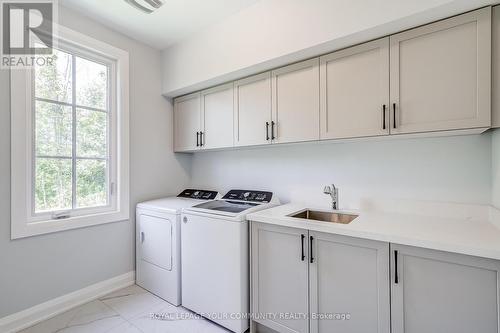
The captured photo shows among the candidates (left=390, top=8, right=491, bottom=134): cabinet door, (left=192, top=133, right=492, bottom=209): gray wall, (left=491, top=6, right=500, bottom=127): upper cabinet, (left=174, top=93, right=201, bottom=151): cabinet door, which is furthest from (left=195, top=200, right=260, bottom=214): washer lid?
(left=491, top=6, right=500, bottom=127): upper cabinet

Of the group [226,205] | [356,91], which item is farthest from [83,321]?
[356,91]

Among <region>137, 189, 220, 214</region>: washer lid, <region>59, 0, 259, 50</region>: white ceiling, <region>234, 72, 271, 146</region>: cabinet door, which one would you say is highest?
<region>59, 0, 259, 50</region>: white ceiling

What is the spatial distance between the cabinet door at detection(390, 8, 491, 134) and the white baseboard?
9.18ft

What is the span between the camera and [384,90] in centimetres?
153

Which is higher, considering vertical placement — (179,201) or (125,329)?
(179,201)

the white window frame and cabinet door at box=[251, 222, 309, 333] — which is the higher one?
the white window frame

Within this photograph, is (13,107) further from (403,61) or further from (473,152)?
(473,152)

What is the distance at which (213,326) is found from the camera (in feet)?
5.99

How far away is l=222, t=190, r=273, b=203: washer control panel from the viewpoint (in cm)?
225

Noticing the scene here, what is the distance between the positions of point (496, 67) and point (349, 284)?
55.9 inches

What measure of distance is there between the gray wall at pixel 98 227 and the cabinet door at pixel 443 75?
7.77 feet

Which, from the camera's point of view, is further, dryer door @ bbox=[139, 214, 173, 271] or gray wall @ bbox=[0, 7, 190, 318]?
dryer door @ bbox=[139, 214, 173, 271]

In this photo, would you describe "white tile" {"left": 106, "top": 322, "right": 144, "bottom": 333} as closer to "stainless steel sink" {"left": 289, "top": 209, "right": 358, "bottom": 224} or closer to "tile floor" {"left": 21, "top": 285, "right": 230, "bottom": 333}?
"tile floor" {"left": 21, "top": 285, "right": 230, "bottom": 333}
